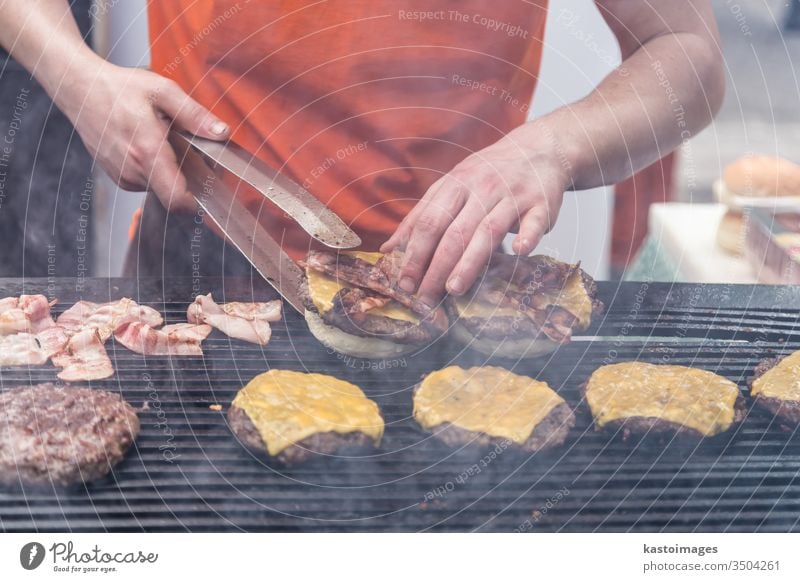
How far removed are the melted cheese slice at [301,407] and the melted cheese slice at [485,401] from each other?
0.12 metres

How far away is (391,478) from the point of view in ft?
Result: 5.00

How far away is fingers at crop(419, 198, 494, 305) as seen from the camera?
1882 millimetres

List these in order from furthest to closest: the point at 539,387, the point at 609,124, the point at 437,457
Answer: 1. the point at 609,124
2. the point at 539,387
3. the point at 437,457

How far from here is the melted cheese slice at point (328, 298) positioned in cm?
185

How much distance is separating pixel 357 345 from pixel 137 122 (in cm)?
86

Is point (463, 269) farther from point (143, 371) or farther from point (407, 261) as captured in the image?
point (143, 371)

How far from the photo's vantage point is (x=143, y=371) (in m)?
1.78

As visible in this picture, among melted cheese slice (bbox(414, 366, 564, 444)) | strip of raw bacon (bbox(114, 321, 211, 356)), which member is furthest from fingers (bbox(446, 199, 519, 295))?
strip of raw bacon (bbox(114, 321, 211, 356))

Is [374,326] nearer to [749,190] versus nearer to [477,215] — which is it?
[477,215]

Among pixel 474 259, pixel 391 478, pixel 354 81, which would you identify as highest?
pixel 354 81

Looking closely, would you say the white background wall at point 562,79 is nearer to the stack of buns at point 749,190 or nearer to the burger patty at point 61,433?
the stack of buns at point 749,190

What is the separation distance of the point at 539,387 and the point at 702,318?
2.25 ft

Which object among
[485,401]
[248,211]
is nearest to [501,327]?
[485,401]
